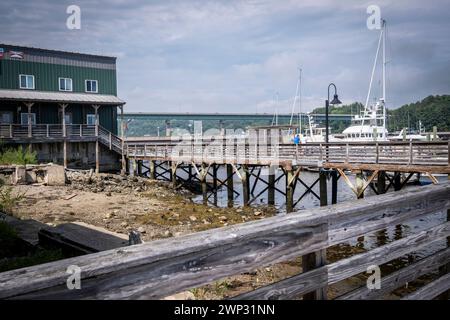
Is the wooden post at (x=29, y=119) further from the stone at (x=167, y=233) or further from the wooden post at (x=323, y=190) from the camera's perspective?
the wooden post at (x=323, y=190)

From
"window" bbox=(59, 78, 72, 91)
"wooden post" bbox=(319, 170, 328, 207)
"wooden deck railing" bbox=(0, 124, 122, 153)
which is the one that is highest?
"window" bbox=(59, 78, 72, 91)

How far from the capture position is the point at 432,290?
11.4ft

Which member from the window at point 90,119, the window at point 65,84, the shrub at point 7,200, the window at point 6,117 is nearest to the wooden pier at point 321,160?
the window at point 90,119

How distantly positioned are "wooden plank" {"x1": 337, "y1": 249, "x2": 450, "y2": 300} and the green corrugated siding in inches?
1408

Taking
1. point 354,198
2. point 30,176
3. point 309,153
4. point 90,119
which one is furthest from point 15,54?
point 354,198

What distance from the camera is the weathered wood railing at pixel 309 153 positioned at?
53.0 feet

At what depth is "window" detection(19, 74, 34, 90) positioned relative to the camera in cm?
3294

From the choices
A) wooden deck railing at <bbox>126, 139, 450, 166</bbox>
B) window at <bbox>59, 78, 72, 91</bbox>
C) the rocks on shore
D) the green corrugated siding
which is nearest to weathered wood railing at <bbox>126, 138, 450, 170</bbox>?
wooden deck railing at <bbox>126, 139, 450, 166</bbox>

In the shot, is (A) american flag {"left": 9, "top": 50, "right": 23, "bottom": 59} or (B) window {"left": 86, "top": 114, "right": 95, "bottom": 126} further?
(B) window {"left": 86, "top": 114, "right": 95, "bottom": 126}

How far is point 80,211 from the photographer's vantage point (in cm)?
1569

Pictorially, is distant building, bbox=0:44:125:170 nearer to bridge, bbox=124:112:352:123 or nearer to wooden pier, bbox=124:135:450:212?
wooden pier, bbox=124:135:450:212
